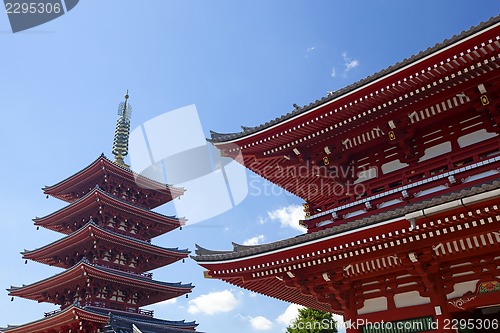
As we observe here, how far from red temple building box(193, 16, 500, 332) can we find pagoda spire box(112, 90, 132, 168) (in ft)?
80.0

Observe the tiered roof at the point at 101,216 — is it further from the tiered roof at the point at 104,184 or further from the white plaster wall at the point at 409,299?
the white plaster wall at the point at 409,299

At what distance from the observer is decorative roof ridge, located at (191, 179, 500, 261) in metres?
8.00

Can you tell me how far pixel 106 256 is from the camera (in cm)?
2786

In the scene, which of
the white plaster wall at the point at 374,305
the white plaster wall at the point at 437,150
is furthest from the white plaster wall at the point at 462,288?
the white plaster wall at the point at 437,150

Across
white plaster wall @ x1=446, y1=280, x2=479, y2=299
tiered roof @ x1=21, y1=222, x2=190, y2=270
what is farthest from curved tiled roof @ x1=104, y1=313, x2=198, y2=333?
white plaster wall @ x1=446, y1=280, x2=479, y2=299

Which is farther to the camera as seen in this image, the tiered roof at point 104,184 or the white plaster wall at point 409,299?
the tiered roof at point 104,184

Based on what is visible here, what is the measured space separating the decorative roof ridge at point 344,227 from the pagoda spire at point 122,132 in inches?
941

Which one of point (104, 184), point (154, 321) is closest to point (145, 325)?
point (154, 321)

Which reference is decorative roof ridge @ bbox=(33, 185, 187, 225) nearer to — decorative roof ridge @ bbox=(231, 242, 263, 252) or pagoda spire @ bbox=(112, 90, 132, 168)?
pagoda spire @ bbox=(112, 90, 132, 168)

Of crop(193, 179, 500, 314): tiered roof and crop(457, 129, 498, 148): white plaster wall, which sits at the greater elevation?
crop(457, 129, 498, 148): white plaster wall

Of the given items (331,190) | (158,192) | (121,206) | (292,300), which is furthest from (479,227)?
(158,192)

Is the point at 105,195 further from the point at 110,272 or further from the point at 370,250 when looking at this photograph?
the point at 370,250

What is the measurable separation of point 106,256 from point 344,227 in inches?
891

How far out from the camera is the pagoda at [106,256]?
23984mm
